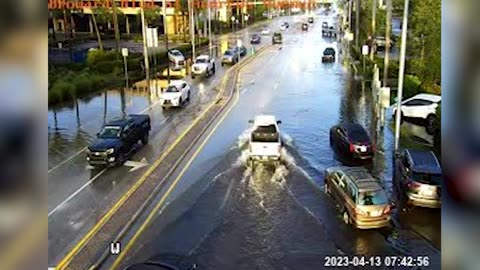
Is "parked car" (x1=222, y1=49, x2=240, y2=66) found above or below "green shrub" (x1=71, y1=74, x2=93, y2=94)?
above

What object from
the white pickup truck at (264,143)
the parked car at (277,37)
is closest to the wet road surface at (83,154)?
the white pickup truck at (264,143)

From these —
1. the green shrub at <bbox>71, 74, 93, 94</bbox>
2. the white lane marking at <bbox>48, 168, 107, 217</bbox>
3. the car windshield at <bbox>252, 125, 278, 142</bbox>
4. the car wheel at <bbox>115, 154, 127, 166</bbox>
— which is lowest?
the white lane marking at <bbox>48, 168, 107, 217</bbox>

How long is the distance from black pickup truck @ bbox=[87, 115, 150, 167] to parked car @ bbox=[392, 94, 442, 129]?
16.4ft

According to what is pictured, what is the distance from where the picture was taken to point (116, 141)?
10703 mm

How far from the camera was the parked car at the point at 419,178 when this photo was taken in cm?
858

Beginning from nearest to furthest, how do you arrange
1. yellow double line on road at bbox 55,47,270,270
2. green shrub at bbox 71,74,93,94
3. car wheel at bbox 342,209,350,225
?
1. yellow double line on road at bbox 55,47,270,270
2. car wheel at bbox 342,209,350,225
3. green shrub at bbox 71,74,93,94

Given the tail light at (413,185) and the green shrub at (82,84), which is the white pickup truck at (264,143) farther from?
the green shrub at (82,84)

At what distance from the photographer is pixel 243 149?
424 inches

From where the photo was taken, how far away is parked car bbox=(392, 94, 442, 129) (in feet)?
39.3

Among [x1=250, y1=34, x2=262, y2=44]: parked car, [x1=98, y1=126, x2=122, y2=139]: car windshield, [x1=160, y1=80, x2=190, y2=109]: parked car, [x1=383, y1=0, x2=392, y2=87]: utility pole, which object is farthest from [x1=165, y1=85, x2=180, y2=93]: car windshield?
[x1=250, y1=34, x2=262, y2=44]: parked car

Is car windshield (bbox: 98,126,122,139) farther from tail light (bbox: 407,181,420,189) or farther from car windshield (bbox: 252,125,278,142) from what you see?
tail light (bbox: 407,181,420,189)

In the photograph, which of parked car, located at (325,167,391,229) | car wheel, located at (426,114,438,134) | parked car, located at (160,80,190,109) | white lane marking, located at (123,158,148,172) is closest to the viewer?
parked car, located at (325,167,391,229)

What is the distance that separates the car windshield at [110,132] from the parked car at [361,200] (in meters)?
4.33

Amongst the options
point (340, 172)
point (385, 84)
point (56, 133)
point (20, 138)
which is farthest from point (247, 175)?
point (20, 138)
